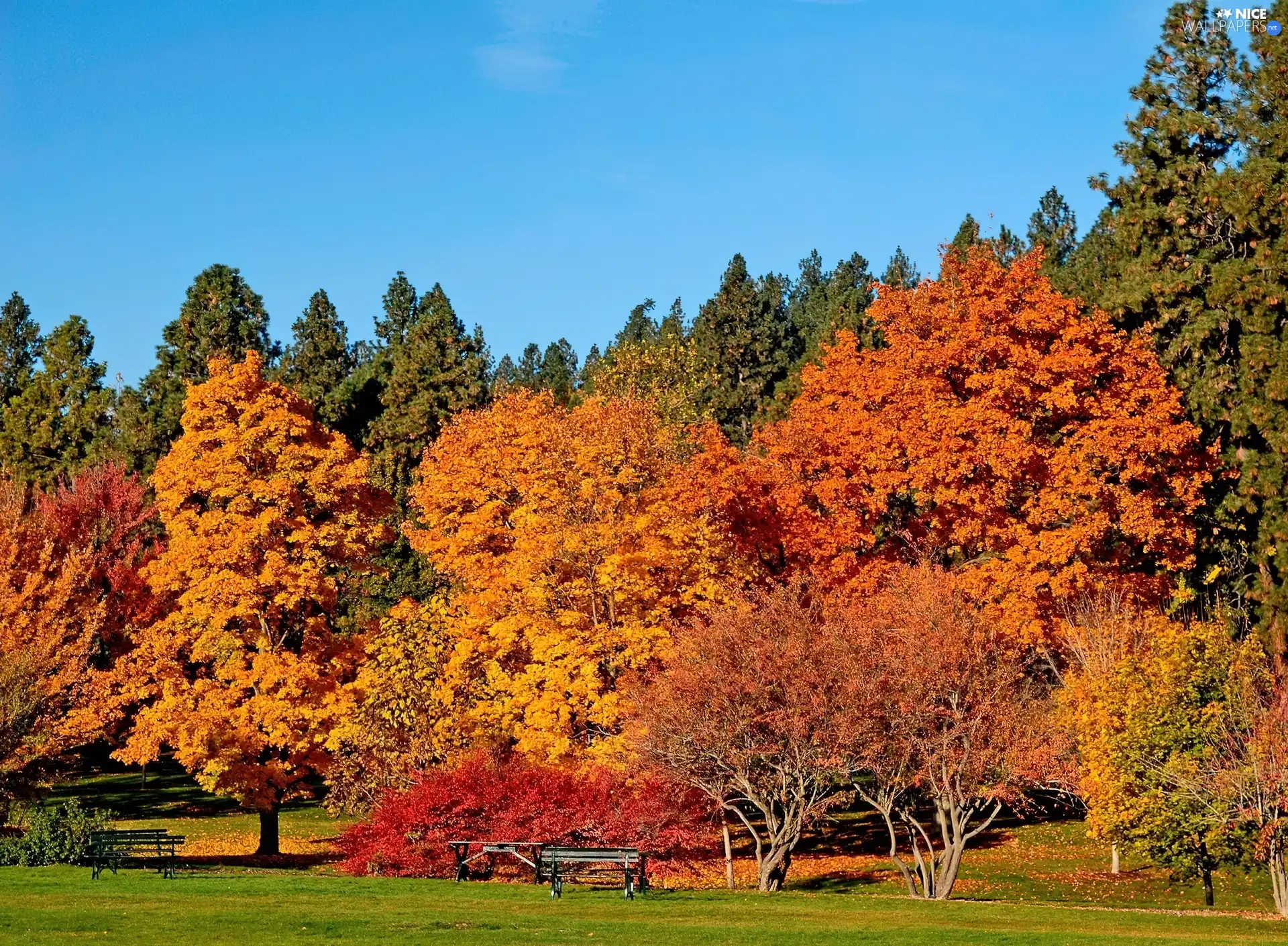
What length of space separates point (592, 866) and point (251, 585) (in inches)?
550

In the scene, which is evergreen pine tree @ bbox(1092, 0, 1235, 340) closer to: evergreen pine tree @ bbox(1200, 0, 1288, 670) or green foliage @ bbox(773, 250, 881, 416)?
evergreen pine tree @ bbox(1200, 0, 1288, 670)

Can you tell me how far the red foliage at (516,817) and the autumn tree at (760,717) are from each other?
200 cm

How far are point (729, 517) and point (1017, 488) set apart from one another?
899cm

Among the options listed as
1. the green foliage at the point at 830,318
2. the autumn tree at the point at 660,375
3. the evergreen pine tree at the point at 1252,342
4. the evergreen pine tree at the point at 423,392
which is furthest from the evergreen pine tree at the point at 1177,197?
the evergreen pine tree at the point at 423,392

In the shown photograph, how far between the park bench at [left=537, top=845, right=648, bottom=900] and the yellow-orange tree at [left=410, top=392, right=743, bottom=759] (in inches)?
125

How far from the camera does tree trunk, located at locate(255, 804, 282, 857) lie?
4488 cm

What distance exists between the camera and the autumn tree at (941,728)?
1351 inches

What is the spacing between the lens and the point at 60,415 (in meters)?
84.1

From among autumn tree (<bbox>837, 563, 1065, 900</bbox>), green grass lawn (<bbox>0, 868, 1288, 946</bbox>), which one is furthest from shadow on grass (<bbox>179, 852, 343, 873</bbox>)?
autumn tree (<bbox>837, 563, 1065, 900</bbox>)

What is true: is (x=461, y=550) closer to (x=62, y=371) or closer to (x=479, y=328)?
(x=479, y=328)

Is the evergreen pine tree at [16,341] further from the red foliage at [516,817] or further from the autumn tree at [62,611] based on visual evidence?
the red foliage at [516,817]

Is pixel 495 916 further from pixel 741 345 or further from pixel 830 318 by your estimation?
pixel 741 345

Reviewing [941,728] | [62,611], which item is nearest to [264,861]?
[62,611]

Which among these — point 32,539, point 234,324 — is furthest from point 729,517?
point 234,324
